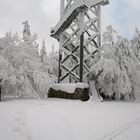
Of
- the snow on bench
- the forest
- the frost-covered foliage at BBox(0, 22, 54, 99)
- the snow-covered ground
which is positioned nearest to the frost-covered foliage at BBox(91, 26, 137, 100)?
the forest

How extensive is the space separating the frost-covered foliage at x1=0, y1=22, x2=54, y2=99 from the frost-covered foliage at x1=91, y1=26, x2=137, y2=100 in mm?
4183

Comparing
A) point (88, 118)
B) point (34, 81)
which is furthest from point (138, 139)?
point (34, 81)

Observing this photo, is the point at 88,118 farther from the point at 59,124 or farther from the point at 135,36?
the point at 135,36

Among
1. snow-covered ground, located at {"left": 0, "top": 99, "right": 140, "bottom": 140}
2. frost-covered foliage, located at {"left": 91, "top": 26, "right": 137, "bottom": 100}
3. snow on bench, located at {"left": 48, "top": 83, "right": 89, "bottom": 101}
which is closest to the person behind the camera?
snow-covered ground, located at {"left": 0, "top": 99, "right": 140, "bottom": 140}

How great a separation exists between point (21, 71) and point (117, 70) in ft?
23.8

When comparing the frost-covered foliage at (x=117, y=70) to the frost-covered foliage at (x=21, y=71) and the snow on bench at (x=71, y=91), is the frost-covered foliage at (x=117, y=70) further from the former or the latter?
the frost-covered foliage at (x=21, y=71)

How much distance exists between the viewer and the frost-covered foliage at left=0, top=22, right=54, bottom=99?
16750 mm

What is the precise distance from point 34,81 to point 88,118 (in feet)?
30.8

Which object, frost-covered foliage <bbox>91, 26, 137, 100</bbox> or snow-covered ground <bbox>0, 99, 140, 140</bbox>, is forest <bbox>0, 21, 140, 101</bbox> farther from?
snow-covered ground <bbox>0, 99, 140, 140</bbox>

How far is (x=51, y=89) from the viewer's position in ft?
61.6

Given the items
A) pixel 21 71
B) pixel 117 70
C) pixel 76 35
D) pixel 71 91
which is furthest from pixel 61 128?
pixel 76 35

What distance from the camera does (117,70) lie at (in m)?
18.0

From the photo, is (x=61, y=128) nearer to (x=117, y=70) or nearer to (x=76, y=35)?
(x=117, y=70)

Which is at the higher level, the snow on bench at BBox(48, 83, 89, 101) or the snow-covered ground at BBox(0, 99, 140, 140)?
the snow on bench at BBox(48, 83, 89, 101)
